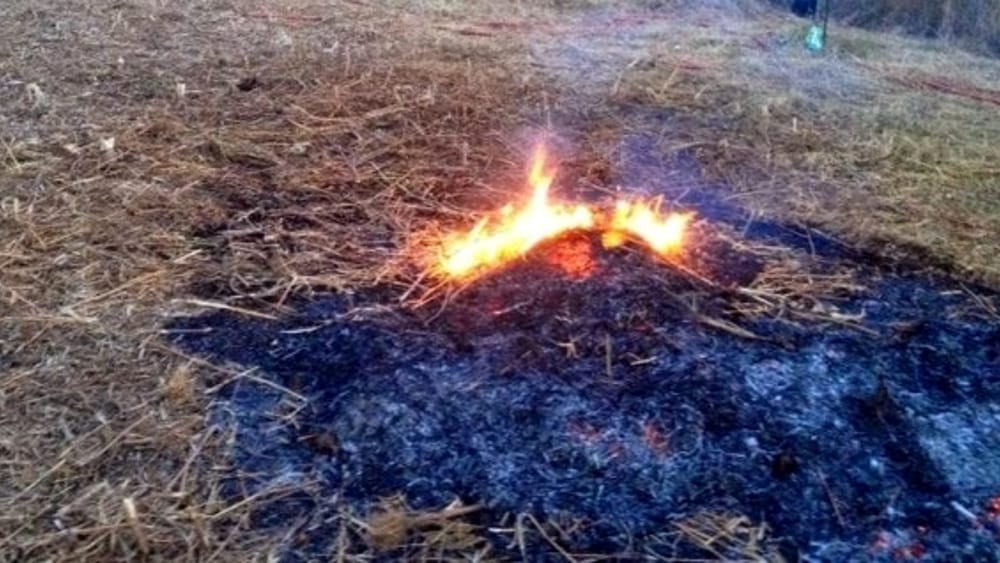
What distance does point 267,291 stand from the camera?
9.39 ft

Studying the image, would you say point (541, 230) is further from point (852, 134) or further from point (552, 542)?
point (852, 134)

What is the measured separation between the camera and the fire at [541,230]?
9.86 ft

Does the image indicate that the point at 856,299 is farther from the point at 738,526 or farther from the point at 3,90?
the point at 3,90

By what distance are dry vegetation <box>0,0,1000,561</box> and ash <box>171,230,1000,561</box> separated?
11 centimetres

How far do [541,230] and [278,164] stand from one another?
130 cm

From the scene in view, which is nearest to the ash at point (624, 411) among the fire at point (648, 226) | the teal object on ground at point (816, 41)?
the fire at point (648, 226)

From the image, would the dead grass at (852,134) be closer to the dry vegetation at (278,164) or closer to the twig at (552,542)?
the dry vegetation at (278,164)

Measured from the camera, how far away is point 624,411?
240cm

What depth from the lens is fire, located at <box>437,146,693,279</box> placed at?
9.86 ft

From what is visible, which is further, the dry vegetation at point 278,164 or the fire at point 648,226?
the fire at point 648,226

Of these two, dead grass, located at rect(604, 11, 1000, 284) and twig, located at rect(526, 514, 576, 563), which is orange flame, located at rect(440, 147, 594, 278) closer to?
dead grass, located at rect(604, 11, 1000, 284)

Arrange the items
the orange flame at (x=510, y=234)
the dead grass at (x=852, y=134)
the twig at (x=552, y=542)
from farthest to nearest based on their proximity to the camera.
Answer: the dead grass at (x=852, y=134)
the orange flame at (x=510, y=234)
the twig at (x=552, y=542)

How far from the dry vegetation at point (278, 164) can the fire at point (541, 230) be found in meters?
0.18

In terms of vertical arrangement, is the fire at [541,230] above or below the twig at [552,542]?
above
